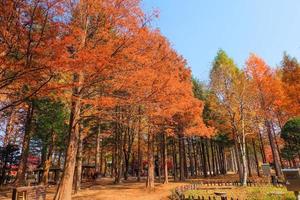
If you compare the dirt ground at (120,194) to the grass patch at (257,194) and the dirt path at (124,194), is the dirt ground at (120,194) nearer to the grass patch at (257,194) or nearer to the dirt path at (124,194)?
the dirt path at (124,194)

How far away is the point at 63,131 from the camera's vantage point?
886 inches

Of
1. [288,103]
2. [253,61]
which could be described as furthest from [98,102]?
[288,103]

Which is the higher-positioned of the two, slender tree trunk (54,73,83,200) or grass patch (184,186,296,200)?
slender tree trunk (54,73,83,200)

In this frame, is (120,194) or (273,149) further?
(273,149)

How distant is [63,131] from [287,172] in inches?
800

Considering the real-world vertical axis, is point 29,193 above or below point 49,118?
below

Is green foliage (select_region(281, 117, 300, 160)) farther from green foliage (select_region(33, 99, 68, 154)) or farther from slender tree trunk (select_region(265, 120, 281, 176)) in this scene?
green foliage (select_region(33, 99, 68, 154))

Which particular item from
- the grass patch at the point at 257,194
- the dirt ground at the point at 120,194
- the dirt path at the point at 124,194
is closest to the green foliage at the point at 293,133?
the grass patch at the point at 257,194

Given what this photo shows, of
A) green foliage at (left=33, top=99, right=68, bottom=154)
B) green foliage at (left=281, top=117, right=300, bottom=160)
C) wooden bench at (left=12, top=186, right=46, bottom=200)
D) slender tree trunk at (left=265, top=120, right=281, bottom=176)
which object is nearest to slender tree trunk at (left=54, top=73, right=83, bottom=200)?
wooden bench at (left=12, top=186, right=46, bottom=200)

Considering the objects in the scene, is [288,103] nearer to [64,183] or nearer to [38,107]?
[64,183]

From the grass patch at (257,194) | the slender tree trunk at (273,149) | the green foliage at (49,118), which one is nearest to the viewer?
the grass patch at (257,194)

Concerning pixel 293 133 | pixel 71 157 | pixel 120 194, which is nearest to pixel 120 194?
pixel 120 194

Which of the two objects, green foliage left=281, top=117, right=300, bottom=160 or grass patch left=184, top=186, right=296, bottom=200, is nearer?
grass patch left=184, top=186, right=296, bottom=200

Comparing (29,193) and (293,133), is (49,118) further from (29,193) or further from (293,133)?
(293,133)
